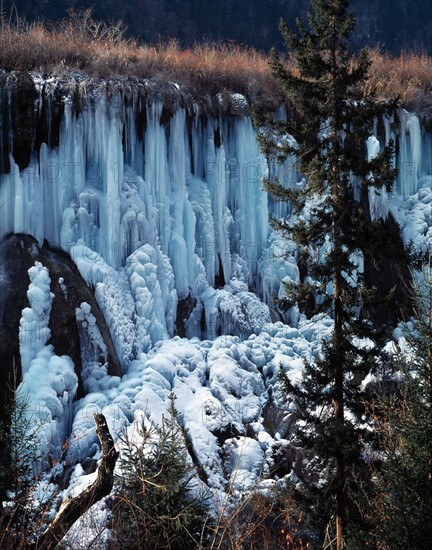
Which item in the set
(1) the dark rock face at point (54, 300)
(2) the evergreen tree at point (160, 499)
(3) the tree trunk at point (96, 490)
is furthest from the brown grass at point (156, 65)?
(3) the tree trunk at point (96, 490)

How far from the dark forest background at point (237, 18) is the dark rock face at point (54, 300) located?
66.0 ft

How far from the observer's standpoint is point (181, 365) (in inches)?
393

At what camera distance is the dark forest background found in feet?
93.8

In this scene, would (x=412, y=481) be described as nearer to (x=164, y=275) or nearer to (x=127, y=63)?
(x=164, y=275)

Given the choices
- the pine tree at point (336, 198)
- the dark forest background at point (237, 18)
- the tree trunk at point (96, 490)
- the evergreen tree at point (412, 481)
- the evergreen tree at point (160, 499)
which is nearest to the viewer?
the evergreen tree at point (412, 481)

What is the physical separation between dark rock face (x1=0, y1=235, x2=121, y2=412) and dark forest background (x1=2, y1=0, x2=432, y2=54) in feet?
66.0

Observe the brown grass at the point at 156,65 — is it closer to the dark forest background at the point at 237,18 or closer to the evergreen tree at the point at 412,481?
the evergreen tree at the point at 412,481

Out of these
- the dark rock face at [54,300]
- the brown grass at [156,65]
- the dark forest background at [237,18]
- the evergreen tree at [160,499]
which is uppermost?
the dark forest background at [237,18]

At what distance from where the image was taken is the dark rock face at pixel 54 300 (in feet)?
30.4

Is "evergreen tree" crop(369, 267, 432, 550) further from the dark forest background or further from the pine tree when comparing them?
the dark forest background

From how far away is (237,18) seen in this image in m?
30.9

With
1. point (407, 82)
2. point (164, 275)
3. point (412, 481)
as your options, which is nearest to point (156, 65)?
point (164, 275)

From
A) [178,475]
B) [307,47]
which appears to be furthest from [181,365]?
[307,47]

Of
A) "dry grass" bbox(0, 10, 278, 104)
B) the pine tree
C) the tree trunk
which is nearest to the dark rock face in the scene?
"dry grass" bbox(0, 10, 278, 104)
